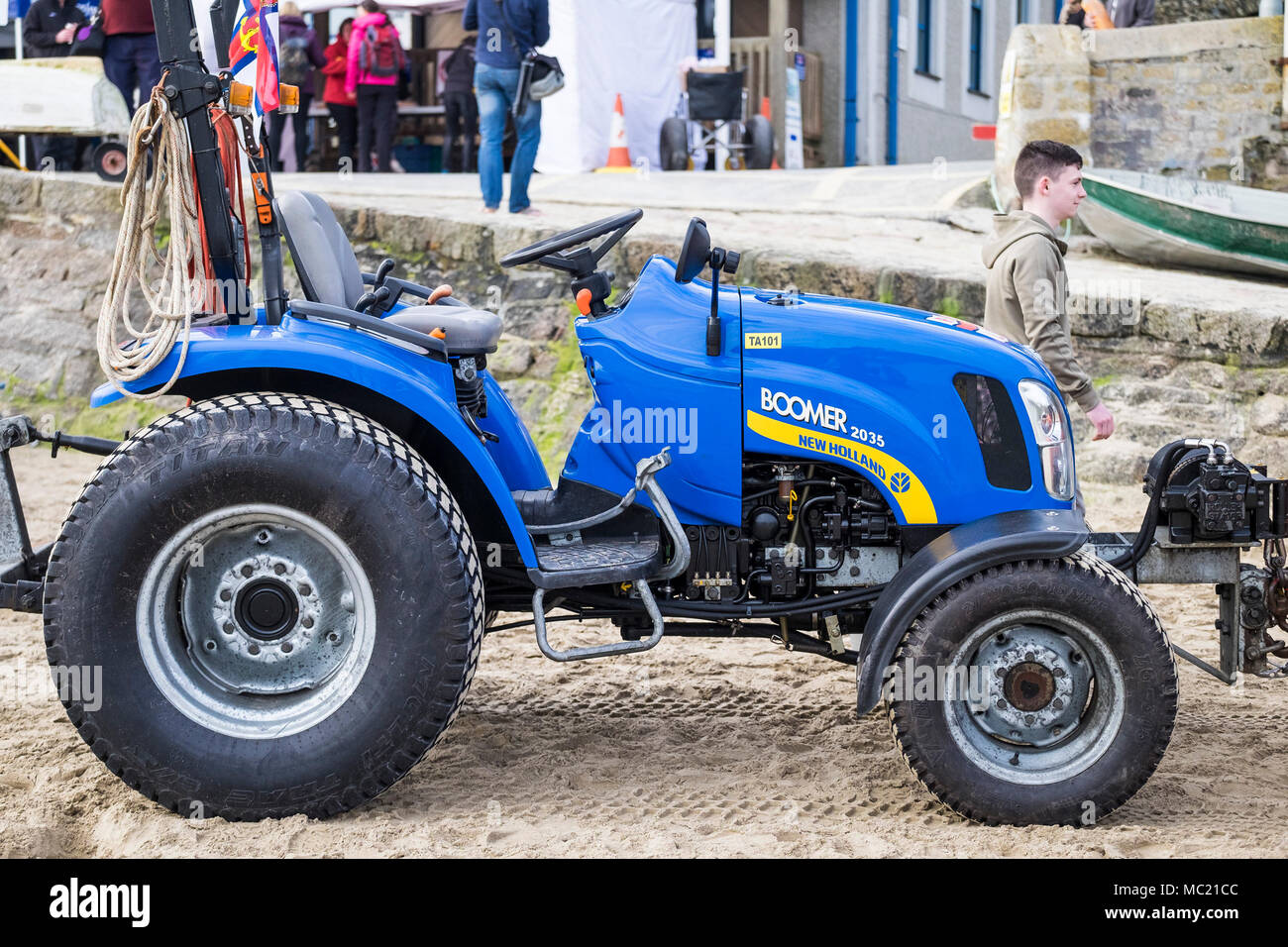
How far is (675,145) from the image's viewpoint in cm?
1451

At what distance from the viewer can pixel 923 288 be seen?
7742 millimetres

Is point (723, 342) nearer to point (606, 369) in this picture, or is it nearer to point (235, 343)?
point (606, 369)

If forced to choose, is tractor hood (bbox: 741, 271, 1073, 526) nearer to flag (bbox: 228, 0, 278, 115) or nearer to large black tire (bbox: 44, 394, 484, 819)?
large black tire (bbox: 44, 394, 484, 819)

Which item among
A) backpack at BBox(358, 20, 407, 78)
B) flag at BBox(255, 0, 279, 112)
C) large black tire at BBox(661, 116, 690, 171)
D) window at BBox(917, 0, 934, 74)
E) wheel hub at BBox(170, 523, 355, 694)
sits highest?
window at BBox(917, 0, 934, 74)

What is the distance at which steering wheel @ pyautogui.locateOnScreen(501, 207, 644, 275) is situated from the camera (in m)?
3.55

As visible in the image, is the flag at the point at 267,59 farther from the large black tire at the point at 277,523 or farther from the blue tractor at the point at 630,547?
the large black tire at the point at 277,523

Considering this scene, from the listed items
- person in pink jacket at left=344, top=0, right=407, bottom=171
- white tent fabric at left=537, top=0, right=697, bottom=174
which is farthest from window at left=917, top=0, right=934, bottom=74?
person in pink jacket at left=344, top=0, right=407, bottom=171

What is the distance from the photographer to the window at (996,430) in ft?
11.1

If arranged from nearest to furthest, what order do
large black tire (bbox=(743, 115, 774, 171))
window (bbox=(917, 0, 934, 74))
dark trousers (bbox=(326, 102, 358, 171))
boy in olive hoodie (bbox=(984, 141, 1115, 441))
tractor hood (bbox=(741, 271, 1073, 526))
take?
tractor hood (bbox=(741, 271, 1073, 526)), boy in olive hoodie (bbox=(984, 141, 1115, 441)), dark trousers (bbox=(326, 102, 358, 171)), large black tire (bbox=(743, 115, 774, 171)), window (bbox=(917, 0, 934, 74))

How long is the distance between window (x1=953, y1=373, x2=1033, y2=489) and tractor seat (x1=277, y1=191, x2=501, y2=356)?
51.3 inches

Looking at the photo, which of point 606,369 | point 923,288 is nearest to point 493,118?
point 923,288

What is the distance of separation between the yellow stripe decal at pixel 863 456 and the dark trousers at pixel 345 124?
11.2 meters

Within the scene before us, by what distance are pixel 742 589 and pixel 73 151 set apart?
9860mm

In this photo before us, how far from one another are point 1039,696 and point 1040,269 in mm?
1561
